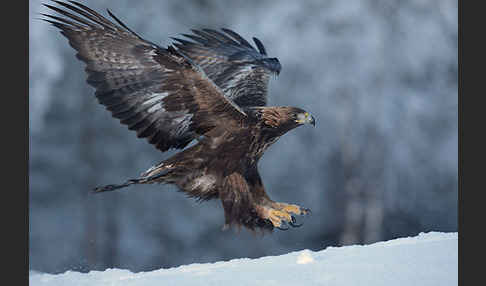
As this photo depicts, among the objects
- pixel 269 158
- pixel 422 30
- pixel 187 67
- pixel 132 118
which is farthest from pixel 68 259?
Answer: pixel 422 30

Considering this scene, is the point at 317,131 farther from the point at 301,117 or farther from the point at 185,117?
the point at 185,117

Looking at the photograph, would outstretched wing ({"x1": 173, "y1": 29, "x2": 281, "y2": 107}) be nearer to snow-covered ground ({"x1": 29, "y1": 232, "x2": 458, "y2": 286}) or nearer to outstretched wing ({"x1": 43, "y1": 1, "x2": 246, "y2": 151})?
outstretched wing ({"x1": 43, "y1": 1, "x2": 246, "y2": 151})

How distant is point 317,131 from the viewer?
7.44 metres

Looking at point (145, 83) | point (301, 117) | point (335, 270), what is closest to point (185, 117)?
point (145, 83)

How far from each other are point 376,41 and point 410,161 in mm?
1590

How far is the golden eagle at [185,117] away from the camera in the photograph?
3.65 meters

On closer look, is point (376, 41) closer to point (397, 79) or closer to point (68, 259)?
point (397, 79)

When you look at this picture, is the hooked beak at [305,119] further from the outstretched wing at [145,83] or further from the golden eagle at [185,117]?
the outstretched wing at [145,83]

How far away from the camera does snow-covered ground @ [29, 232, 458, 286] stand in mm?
3713

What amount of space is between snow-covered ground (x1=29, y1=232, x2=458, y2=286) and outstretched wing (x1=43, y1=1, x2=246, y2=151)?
910 millimetres

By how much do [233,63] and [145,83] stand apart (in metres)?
1.21

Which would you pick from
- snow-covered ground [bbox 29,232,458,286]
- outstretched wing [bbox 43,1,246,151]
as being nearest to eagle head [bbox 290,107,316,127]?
outstretched wing [bbox 43,1,246,151]

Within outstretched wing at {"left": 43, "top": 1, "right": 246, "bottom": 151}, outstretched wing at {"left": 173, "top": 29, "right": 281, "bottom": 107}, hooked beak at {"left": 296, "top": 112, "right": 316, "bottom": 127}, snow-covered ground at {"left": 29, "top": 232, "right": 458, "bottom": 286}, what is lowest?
→ snow-covered ground at {"left": 29, "top": 232, "right": 458, "bottom": 286}

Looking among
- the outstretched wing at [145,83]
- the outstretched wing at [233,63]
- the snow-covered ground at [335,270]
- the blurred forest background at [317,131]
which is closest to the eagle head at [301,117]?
the outstretched wing at [145,83]
